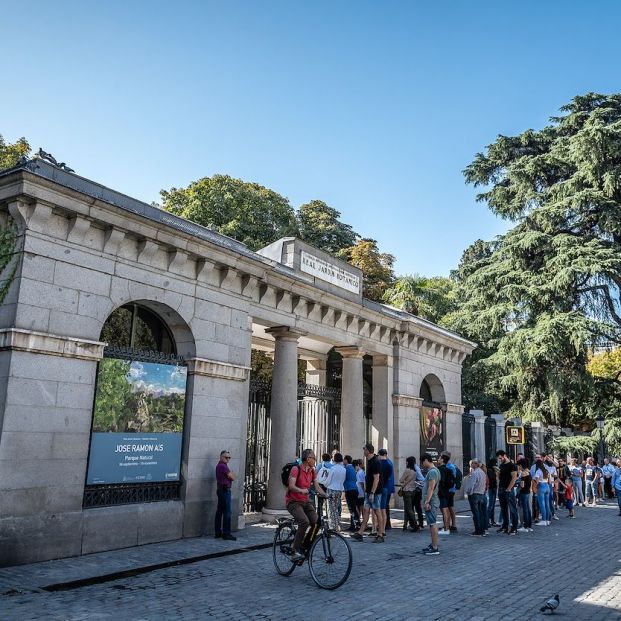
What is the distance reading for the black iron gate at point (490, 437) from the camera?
23.0 metres

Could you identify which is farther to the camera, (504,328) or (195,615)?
(504,328)

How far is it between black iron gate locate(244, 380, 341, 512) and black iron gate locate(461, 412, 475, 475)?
6.57 metres

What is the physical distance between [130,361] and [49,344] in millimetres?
1671

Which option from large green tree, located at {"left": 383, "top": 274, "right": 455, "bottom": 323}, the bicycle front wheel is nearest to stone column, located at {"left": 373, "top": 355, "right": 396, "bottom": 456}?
the bicycle front wheel

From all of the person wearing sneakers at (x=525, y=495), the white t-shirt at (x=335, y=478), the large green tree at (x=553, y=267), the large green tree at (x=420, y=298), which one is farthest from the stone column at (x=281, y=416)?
the large green tree at (x=420, y=298)

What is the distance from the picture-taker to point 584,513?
1789 centimetres

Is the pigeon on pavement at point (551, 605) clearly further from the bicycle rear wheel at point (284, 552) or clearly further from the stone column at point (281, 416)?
the stone column at point (281, 416)

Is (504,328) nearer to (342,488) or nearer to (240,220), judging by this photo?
(240,220)

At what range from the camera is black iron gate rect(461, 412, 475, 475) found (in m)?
21.6

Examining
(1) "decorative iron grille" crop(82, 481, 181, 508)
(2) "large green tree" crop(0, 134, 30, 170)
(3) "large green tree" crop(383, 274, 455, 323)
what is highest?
(2) "large green tree" crop(0, 134, 30, 170)

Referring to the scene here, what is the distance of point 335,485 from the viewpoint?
38.1ft

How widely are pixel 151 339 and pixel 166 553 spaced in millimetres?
4037

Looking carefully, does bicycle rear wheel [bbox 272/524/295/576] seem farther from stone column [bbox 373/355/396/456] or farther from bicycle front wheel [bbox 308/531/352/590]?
stone column [bbox 373/355/396/456]

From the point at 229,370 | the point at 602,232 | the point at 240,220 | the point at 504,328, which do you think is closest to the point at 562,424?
the point at 504,328
